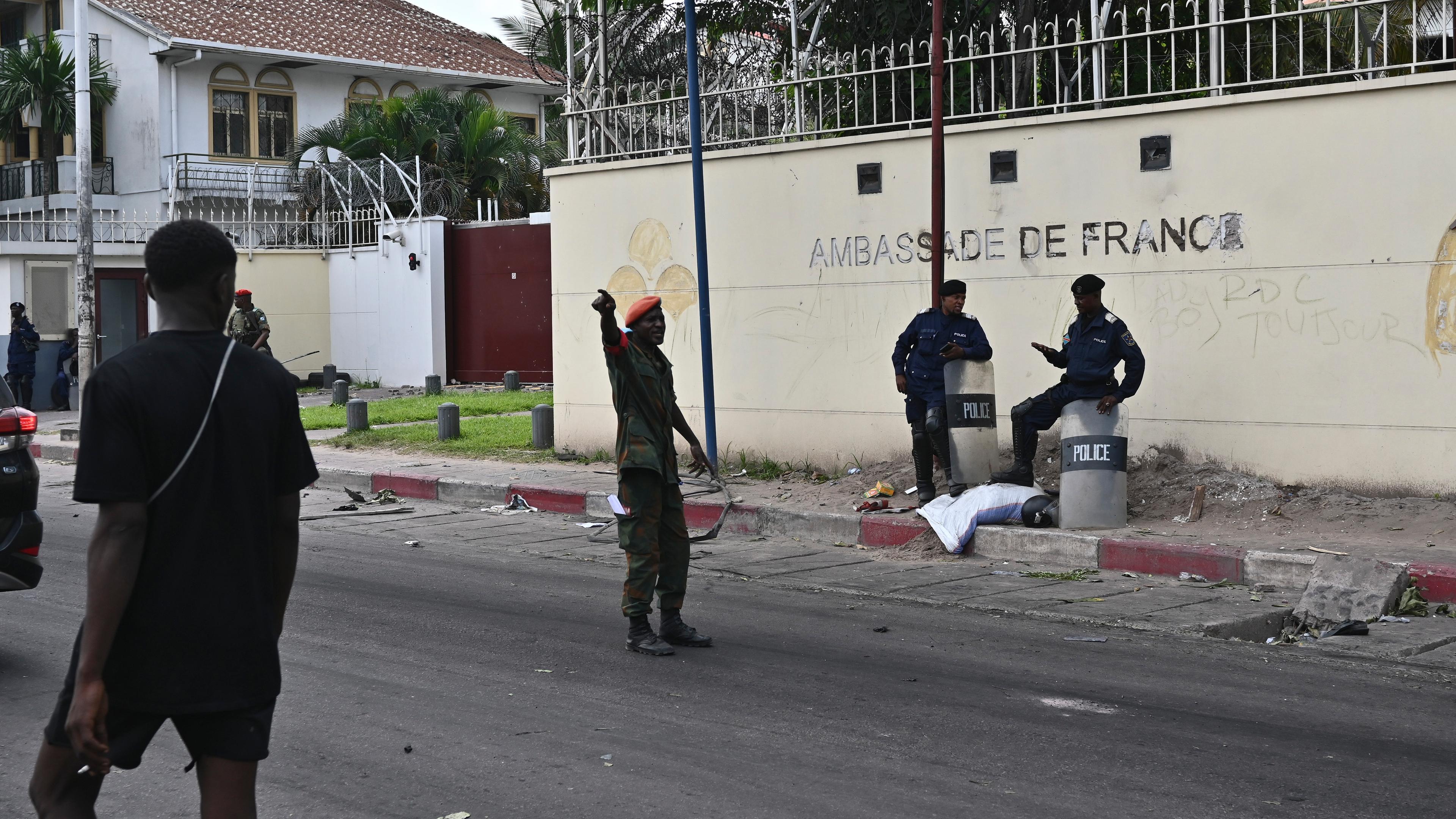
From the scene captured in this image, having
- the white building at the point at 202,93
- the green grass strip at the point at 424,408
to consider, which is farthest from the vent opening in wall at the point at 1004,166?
the white building at the point at 202,93

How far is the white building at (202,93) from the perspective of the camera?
33.6 metres

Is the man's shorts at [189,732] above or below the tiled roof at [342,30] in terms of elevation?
below

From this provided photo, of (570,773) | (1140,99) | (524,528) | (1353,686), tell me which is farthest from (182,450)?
(1140,99)

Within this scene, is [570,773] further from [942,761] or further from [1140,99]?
[1140,99]

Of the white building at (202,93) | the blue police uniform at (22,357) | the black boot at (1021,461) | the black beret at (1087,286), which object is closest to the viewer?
the black beret at (1087,286)

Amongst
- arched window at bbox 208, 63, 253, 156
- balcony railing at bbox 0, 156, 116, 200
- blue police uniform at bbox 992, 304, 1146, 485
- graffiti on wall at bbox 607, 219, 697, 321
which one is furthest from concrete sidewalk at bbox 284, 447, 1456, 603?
balcony railing at bbox 0, 156, 116, 200

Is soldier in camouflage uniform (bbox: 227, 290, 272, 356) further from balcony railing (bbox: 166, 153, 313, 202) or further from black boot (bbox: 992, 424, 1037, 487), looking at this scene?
balcony railing (bbox: 166, 153, 313, 202)

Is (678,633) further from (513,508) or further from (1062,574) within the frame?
(513,508)

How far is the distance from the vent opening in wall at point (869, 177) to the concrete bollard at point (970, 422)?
2128 mm

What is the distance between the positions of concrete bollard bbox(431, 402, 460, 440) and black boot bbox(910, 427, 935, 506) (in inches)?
269

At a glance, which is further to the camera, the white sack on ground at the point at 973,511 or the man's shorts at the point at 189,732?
the white sack on ground at the point at 973,511

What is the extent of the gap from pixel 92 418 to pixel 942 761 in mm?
3140

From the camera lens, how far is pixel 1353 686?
597 centimetres

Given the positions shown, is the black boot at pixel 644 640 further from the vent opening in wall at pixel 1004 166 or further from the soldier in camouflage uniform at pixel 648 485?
the vent opening in wall at pixel 1004 166
